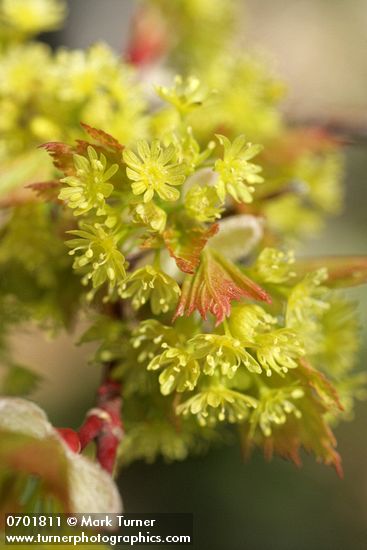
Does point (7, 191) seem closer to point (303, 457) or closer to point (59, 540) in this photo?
point (59, 540)

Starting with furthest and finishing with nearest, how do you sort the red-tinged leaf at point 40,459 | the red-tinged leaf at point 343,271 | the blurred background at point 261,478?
the blurred background at point 261,478
the red-tinged leaf at point 343,271
the red-tinged leaf at point 40,459

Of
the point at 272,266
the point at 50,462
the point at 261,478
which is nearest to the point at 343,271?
the point at 272,266

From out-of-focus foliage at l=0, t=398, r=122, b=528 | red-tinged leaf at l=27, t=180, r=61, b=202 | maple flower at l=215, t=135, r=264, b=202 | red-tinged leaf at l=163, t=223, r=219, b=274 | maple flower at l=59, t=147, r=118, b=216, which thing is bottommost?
out-of-focus foliage at l=0, t=398, r=122, b=528

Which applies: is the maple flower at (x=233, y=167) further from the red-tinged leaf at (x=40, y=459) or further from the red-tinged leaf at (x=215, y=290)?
the red-tinged leaf at (x=40, y=459)

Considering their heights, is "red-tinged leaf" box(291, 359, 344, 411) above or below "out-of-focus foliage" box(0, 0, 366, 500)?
below

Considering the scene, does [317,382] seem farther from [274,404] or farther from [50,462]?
[50,462]

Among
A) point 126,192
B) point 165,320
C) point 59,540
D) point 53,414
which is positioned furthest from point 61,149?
point 53,414

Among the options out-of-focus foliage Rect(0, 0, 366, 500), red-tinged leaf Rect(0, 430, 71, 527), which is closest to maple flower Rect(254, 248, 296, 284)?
out-of-focus foliage Rect(0, 0, 366, 500)

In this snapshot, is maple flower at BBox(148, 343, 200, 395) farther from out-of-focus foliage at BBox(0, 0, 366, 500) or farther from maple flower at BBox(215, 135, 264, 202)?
maple flower at BBox(215, 135, 264, 202)

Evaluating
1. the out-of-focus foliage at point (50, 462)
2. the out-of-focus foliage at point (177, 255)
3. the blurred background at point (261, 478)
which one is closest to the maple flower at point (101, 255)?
the out-of-focus foliage at point (177, 255)
